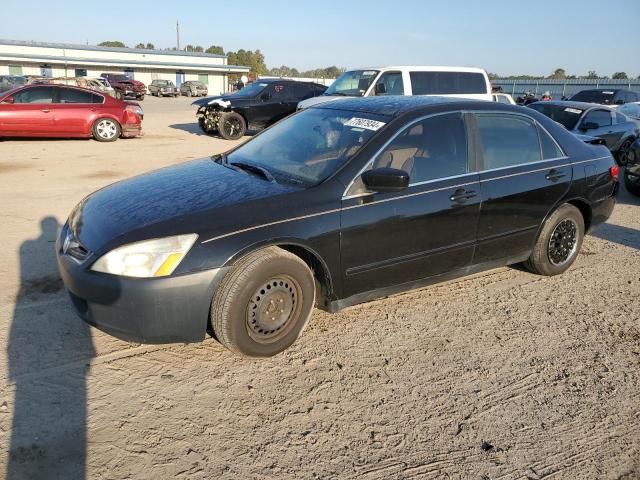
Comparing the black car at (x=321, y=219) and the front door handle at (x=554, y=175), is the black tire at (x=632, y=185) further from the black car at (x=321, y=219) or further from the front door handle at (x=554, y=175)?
the front door handle at (x=554, y=175)

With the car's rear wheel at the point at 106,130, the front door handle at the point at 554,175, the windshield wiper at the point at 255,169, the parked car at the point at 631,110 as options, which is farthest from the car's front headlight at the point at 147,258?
the parked car at the point at 631,110

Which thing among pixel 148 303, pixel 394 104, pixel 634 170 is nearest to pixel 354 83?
pixel 634 170

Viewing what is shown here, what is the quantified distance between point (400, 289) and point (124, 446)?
6.89 feet

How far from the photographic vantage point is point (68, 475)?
2279mm

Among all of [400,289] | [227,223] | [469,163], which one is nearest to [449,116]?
[469,163]

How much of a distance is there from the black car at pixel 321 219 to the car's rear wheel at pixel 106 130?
1028 cm

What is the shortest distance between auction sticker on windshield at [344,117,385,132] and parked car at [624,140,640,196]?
6582 millimetres

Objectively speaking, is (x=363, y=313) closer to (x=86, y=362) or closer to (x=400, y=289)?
(x=400, y=289)

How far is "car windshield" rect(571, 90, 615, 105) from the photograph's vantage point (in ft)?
60.5

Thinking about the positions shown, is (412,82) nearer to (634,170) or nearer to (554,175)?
(634,170)

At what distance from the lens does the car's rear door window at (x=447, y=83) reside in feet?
39.4

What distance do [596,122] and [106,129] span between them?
458 inches

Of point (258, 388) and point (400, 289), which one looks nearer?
point (258, 388)

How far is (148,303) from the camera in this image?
2.83m
